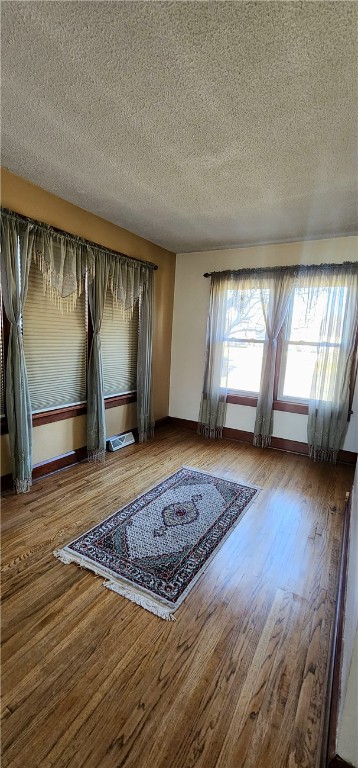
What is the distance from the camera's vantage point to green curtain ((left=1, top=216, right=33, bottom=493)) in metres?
2.44

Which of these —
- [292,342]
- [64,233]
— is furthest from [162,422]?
[64,233]

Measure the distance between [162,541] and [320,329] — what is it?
2.82 m

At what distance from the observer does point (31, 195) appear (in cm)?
261

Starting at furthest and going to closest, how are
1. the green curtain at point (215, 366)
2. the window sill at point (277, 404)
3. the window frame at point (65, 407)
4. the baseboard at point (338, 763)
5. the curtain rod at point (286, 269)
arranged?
the green curtain at point (215, 366), the window sill at point (277, 404), the curtain rod at point (286, 269), the window frame at point (65, 407), the baseboard at point (338, 763)

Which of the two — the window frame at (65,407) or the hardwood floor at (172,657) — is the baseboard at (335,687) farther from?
the window frame at (65,407)

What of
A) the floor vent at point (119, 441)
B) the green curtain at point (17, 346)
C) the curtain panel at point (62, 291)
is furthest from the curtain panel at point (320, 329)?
the green curtain at point (17, 346)

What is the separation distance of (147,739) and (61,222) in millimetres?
3398

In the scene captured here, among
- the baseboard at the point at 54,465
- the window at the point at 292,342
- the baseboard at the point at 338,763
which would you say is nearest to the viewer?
the baseboard at the point at 338,763

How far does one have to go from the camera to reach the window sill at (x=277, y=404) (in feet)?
12.7

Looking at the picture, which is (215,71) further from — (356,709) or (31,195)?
(356,709)

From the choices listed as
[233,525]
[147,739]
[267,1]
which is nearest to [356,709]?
[147,739]

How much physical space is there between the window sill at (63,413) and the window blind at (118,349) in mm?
89

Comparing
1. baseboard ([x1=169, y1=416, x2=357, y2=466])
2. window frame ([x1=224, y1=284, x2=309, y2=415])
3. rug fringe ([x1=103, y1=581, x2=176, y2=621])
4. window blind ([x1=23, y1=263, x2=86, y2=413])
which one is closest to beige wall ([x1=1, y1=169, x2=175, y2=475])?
window blind ([x1=23, y1=263, x2=86, y2=413])

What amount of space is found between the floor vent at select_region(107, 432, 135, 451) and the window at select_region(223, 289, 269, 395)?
58.9 inches
